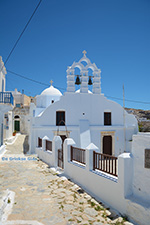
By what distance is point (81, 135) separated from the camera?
550 inches

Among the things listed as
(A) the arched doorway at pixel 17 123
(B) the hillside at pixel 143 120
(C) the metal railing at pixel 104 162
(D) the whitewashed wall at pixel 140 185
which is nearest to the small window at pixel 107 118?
(B) the hillside at pixel 143 120

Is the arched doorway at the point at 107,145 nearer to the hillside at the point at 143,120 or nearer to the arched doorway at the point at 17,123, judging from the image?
the hillside at the point at 143,120

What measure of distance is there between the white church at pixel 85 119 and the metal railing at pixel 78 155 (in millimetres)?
5907

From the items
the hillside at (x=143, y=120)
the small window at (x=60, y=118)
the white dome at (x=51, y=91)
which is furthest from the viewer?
the white dome at (x=51, y=91)

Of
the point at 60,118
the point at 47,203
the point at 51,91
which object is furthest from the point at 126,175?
the point at 51,91

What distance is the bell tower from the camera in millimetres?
14430

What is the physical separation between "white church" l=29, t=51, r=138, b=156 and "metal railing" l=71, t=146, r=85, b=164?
19.4ft

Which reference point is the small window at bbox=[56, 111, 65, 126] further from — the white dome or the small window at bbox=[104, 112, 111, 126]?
the white dome

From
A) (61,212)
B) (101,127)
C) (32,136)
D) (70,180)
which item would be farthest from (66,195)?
(101,127)

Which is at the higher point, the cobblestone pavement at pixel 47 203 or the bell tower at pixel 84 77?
the bell tower at pixel 84 77

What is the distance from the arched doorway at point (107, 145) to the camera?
15.1m

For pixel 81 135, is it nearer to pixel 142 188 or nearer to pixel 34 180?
pixel 34 180

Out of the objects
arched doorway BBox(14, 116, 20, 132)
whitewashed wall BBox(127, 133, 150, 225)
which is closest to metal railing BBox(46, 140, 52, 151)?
whitewashed wall BBox(127, 133, 150, 225)

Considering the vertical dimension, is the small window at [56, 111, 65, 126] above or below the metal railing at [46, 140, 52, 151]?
above
